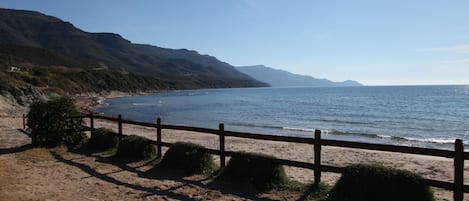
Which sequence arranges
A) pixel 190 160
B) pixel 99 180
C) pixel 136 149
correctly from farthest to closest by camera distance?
→ pixel 136 149 → pixel 190 160 → pixel 99 180

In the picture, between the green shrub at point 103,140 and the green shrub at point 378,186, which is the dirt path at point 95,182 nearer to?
the green shrub at point 378,186

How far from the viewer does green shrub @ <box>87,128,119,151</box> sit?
1440 cm

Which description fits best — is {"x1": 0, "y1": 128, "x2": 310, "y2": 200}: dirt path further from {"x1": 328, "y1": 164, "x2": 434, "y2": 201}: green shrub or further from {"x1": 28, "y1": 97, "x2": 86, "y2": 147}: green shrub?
{"x1": 28, "y1": 97, "x2": 86, "y2": 147}: green shrub

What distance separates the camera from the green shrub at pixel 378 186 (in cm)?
708

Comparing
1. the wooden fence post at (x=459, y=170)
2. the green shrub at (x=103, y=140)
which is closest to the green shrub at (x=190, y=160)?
the green shrub at (x=103, y=140)

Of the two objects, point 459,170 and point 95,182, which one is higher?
point 459,170

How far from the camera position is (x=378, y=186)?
7395mm

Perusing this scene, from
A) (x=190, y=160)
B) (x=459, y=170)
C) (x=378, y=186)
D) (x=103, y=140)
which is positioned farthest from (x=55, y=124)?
(x=459, y=170)

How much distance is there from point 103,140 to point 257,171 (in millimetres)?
7607

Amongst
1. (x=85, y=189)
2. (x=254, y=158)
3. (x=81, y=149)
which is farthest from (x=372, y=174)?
(x=81, y=149)

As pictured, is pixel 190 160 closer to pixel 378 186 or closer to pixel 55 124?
pixel 378 186

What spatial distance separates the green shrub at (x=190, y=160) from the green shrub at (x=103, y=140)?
13.4ft

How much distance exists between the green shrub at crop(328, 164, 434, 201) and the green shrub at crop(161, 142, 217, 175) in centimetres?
383

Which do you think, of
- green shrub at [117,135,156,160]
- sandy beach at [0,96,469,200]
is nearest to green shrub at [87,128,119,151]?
sandy beach at [0,96,469,200]
